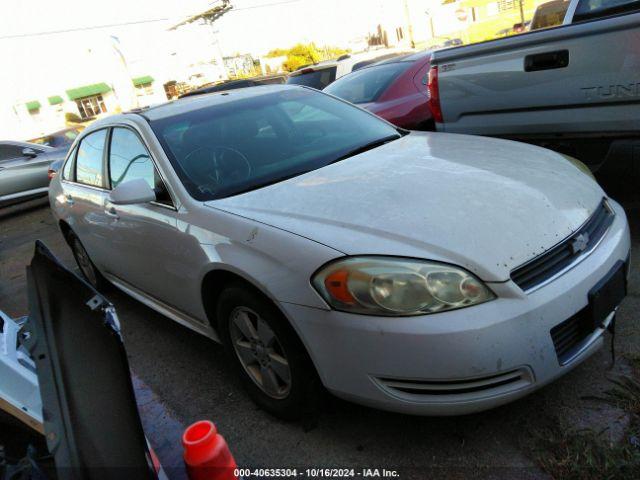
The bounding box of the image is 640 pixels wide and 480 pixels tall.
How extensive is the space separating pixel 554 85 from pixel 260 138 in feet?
6.84

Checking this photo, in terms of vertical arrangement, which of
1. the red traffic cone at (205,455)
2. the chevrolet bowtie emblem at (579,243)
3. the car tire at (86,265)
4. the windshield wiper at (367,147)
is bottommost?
the car tire at (86,265)

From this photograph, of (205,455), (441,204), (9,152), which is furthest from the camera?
(9,152)

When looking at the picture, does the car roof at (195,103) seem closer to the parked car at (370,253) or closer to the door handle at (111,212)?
the parked car at (370,253)

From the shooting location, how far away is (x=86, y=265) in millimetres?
4867

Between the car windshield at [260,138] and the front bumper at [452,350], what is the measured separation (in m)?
1.07

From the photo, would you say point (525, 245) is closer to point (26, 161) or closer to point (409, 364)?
point (409, 364)


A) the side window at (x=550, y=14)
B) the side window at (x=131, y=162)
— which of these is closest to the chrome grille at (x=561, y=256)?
the side window at (x=131, y=162)

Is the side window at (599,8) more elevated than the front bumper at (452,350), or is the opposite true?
the side window at (599,8)

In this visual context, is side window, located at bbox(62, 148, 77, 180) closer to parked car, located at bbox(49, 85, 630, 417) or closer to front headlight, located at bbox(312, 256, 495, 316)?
parked car, located at bbox(49, 85, 630, 417)

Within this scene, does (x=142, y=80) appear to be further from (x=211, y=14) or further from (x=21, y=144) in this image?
(x=21, y=144)

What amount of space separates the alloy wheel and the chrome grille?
104cm

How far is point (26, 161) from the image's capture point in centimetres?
1075

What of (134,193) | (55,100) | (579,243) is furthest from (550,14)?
(55,100)

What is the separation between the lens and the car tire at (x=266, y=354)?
228cm
